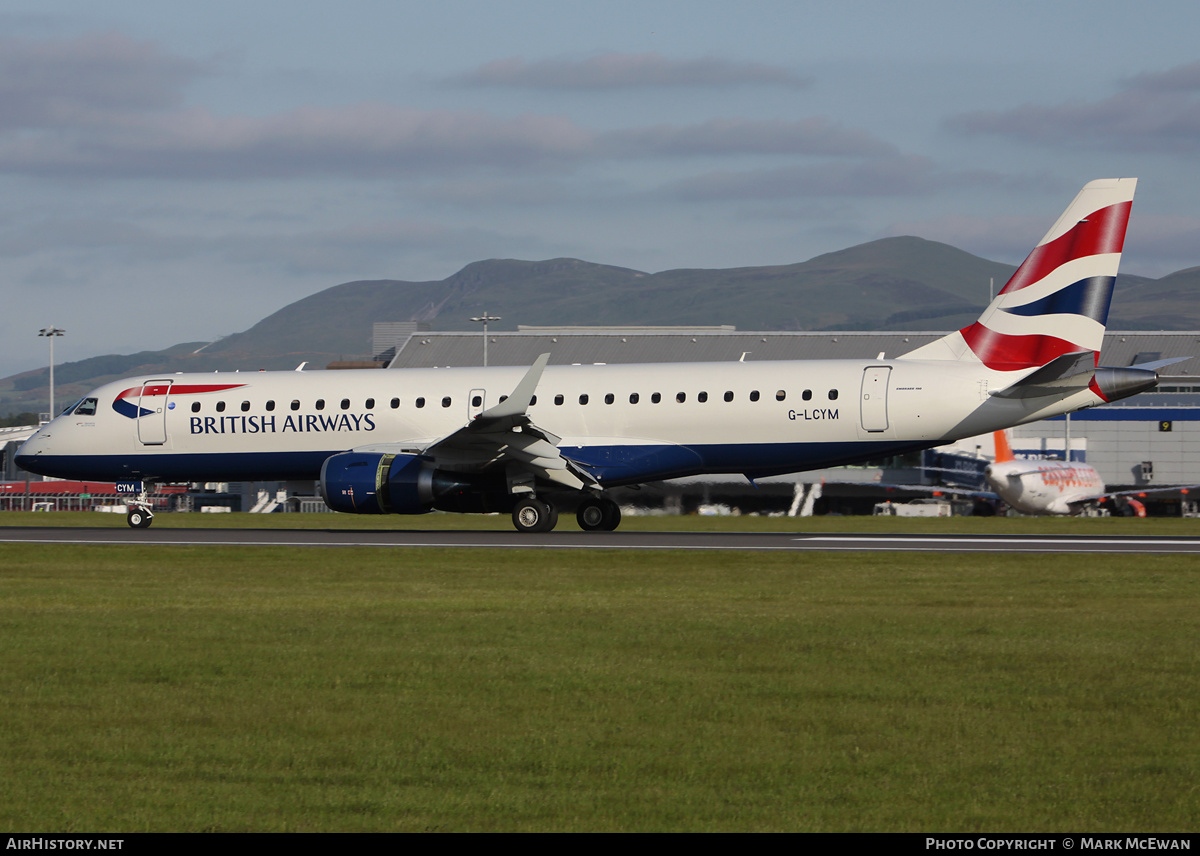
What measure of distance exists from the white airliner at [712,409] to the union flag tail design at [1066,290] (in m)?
0.03

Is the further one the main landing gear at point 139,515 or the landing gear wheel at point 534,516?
the main landing gear at point 139,515

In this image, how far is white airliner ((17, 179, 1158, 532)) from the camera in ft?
89.2

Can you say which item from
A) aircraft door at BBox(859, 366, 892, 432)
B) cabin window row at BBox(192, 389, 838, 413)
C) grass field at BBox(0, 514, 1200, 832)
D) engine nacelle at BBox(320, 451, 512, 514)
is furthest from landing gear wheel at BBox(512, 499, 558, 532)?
grass field at BBox(0, 514, 1200, 832)

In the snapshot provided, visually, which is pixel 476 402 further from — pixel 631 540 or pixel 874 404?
pixel 874 404

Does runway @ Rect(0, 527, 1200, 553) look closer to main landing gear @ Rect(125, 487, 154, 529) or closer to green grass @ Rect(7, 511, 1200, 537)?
main landing gear @ Rect(125, 487, 154, 529)

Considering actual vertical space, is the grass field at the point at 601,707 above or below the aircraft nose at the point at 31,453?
below

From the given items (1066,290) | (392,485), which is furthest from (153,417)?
(1066,290)

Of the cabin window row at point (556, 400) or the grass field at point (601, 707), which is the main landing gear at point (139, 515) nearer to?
the cabin window row at point (556, 400)

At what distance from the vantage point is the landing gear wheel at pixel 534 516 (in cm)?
2855

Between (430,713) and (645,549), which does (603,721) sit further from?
(645,549)

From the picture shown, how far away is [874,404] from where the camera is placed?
27.4m

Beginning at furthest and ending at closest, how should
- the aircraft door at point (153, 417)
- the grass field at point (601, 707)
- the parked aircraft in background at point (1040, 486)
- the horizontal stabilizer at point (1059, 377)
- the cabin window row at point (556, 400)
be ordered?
the parked aircraft in background at point (1040, 486)
the aircraft door at point (153, 417)
the cabin window row at point (556, 400)
the horizontal stabilizer at point (1059, 377)
the grass field at point (601, 707)

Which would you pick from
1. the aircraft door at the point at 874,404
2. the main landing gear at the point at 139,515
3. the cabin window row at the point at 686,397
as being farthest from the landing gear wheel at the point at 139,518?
the aircraft door at the point at 874,404

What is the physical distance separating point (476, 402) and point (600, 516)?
12.7 ft
